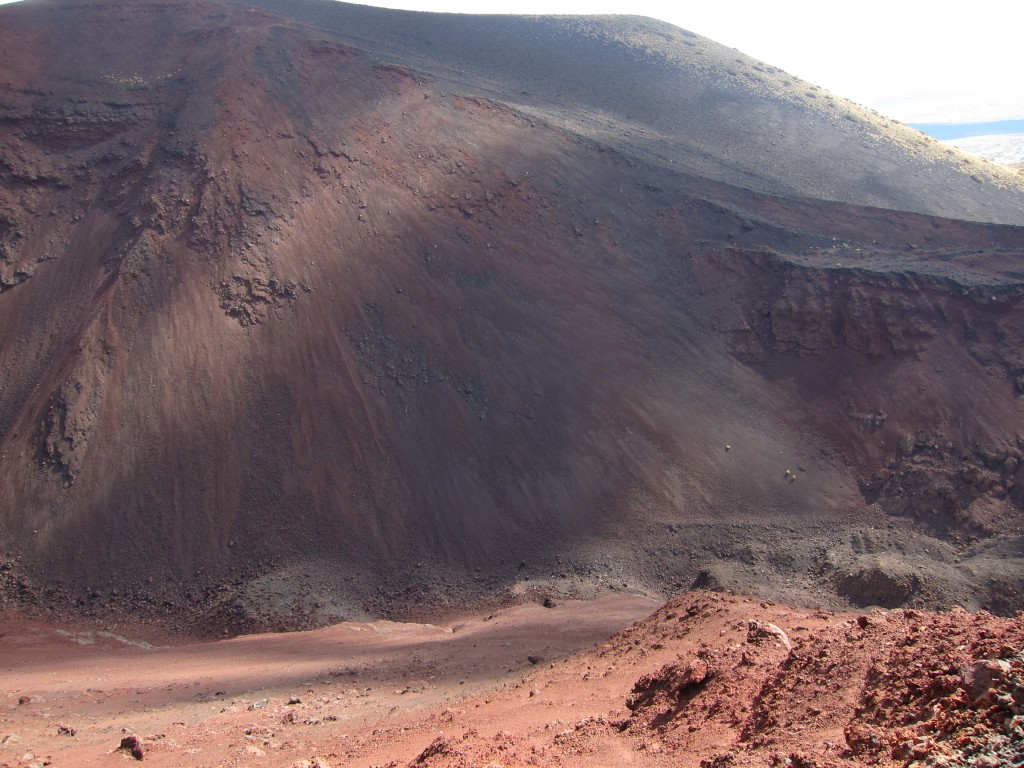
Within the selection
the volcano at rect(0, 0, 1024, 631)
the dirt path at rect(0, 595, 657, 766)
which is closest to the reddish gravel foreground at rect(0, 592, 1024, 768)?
the dirt path at rect(0, 595, 657, 766)

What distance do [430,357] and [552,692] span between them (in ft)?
39.4

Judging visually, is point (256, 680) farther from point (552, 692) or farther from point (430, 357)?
point (430, 357)

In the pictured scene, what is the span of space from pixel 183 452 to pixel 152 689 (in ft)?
23.9

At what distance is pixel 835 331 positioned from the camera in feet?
74.5

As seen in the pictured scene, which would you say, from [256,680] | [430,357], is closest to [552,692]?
[256,680]

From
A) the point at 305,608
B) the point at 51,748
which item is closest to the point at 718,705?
the point at 51,748

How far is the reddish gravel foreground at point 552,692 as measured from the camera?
21.2 ft

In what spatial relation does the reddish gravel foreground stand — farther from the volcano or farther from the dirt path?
the volcano

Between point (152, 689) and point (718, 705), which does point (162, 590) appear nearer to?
point (152, 689)

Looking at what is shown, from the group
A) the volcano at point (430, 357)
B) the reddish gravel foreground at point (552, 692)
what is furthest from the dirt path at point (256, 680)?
the volcano at point (430, 357)

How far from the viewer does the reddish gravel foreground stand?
21.2 ft

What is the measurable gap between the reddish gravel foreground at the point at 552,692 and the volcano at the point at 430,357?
7.43ft

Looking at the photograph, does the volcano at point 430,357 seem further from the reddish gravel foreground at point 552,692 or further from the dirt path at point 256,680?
the reddish gravel foreground at point 552,692

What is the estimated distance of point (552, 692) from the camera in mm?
11258
